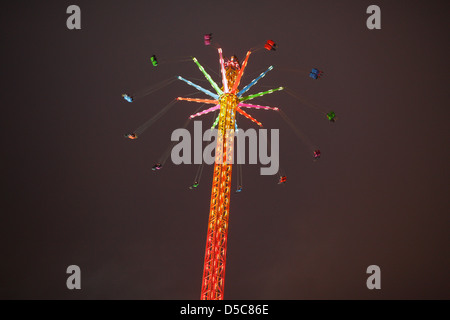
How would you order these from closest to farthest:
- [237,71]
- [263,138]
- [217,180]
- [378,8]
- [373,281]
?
[217,180] → [237,71] → [263,138] → [373,281] → [378,8]

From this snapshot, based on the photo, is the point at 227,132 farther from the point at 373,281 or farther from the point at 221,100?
the point at 373,281

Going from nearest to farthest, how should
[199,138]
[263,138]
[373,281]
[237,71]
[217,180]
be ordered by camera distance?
[217,180]
[237,71]
[263,138]
[199,138]
[373,281]

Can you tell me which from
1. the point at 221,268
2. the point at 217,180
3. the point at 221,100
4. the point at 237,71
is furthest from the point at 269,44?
the point at 221,268

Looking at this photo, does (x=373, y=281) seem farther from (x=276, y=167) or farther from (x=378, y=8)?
(x=378, y=8)

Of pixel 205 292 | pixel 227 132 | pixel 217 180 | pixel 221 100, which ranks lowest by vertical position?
pixel 205 292

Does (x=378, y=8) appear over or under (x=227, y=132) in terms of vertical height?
over

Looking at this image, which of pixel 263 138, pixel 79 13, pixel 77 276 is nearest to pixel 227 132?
pixel 263 138

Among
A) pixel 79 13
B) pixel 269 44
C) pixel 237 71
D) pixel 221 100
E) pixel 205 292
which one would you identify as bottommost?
pixel 205 292

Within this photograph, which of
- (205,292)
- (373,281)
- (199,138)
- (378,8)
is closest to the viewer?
(205,292)

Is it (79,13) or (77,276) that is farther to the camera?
(79,13)
